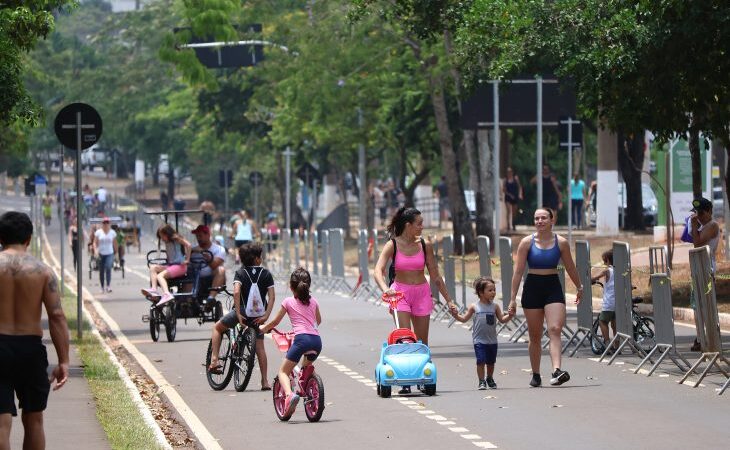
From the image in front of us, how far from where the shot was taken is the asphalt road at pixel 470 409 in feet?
44.1

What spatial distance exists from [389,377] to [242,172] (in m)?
73.1

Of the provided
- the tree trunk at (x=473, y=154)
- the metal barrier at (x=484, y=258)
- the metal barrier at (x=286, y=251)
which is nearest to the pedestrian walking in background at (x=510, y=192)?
the tree trunk at (x=473, y=154)

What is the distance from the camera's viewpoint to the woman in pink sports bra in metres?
17.2

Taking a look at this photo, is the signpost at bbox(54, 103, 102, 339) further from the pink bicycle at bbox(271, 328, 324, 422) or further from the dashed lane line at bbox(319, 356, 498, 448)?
the pink bicycle at bbox(271, 328, 324, 422)

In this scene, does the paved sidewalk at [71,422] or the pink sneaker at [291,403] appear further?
the pink sneaker at [291,403]

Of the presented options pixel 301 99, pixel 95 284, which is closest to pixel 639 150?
pixel 301 99

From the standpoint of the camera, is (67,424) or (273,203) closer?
(67,424)

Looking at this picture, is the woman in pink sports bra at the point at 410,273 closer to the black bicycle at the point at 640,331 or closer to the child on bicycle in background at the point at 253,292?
the child on bicycle in background at the point at 253,292

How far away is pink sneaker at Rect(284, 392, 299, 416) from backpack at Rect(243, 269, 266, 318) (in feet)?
8.90

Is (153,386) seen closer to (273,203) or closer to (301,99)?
(301,99)

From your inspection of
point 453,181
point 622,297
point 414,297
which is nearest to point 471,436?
point 414,297

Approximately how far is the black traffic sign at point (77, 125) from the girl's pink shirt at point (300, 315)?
10.1m

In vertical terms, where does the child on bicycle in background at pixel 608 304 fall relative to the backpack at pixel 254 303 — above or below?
below

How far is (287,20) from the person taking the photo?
5125cm
